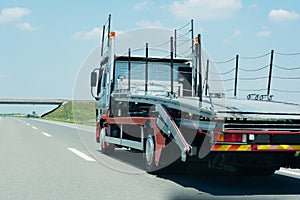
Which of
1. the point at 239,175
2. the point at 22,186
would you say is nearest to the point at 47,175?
the point at 22,186

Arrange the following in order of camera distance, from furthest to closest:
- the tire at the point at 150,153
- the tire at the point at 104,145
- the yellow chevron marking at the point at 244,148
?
1. the tire at the point at 104,145
2. the tire at the point at 150,153
3. the yellow chevron marking at the point at 244,148

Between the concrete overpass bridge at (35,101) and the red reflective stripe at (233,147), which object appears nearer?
the red reflective stripe at (233,147)

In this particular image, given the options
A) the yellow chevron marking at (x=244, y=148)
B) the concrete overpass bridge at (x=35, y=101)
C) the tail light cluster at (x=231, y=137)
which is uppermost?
the tail light cluster at (x=231, y=137)

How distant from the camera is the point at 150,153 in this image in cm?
909

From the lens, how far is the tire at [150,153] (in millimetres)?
8920

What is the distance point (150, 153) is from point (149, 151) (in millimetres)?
62

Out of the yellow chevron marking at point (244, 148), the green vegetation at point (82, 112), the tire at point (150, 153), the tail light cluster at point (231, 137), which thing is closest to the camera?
the tail light cluster at point (231, 137)

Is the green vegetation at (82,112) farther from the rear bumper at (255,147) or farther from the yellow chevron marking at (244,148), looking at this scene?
the yellow chevron marking at (244,148)

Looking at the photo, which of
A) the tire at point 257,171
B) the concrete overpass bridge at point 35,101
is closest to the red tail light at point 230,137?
the tire at point 257,171

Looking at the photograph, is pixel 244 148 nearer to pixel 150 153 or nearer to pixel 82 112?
pixel 150 153

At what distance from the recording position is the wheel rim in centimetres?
897

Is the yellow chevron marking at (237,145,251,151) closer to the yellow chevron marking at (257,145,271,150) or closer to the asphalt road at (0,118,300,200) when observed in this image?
the yellow chevron marking at (257,145,271,150)

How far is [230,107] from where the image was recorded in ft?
23.8

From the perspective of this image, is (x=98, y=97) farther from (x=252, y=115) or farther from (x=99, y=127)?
(x=252, y=115)
